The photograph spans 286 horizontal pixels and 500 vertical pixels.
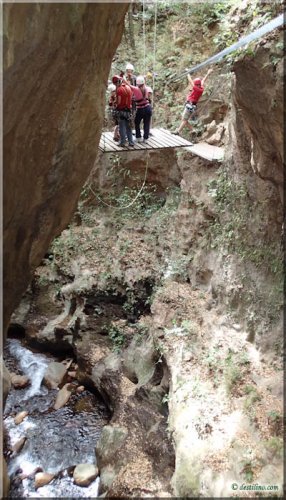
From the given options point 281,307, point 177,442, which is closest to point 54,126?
point 281,307

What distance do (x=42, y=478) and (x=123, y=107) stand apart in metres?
7.20

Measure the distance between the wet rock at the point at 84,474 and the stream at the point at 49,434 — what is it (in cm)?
9

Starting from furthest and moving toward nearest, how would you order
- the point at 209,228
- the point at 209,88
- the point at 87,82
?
the point at 209,88 < the point at 209,228 < the point at 87,82

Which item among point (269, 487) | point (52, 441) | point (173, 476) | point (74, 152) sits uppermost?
point (74, 152)

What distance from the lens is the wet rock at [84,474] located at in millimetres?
7789

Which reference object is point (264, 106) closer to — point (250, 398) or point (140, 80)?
point (140, 80)

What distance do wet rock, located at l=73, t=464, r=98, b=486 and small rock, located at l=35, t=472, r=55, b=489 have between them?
1.52 ft

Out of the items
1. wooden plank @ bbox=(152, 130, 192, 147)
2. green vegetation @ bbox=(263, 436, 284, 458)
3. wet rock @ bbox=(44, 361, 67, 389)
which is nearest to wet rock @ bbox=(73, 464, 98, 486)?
wet rock @ bbox=(44, 361, 67, 389)

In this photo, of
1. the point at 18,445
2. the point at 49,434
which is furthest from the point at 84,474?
the point at 18,445

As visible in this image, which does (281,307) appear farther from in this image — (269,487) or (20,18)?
(20,18)

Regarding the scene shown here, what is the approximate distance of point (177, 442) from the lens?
22.6ft

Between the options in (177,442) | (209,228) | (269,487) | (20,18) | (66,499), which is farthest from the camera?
(209,228)

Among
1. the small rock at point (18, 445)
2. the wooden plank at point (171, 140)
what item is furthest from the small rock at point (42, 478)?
the wooden plank at point (171, 140)

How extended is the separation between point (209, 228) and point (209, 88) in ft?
13.7
